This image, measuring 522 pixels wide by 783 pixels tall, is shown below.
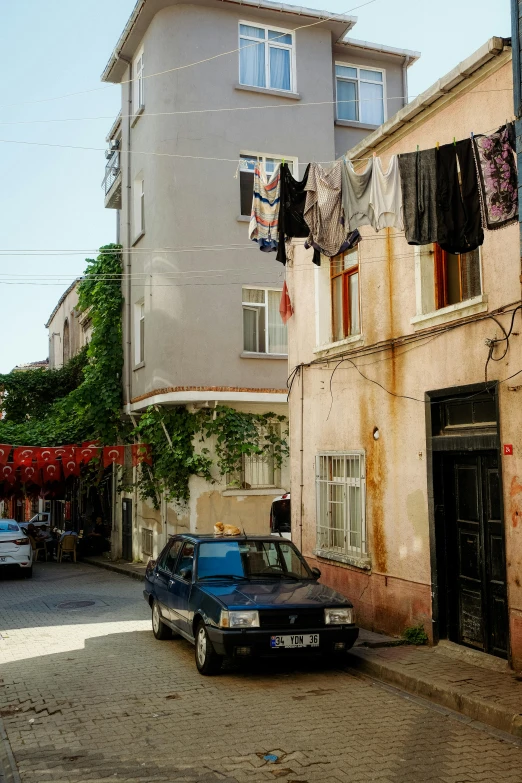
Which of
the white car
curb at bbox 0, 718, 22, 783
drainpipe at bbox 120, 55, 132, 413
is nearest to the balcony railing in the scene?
drainpipe at bbox 120, 55, 132, 413

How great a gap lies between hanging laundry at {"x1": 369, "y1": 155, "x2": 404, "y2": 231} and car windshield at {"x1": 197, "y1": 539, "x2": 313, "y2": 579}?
14.4 feet

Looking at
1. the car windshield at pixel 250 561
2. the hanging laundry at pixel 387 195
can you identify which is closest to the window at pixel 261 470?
the car windshield at pixel 250 561

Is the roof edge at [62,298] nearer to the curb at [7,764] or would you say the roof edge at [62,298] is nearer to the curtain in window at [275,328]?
the curtain in window at [275,328]

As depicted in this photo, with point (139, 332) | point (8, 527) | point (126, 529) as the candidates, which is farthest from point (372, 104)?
point (8, 527)

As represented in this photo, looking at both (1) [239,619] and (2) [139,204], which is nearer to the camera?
(1) [239,619]

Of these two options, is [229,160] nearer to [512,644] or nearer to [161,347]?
[161,347]

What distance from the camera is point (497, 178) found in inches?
310

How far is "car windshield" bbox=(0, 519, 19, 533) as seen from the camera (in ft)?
72.5

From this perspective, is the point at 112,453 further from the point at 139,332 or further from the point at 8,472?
the point at 139,332

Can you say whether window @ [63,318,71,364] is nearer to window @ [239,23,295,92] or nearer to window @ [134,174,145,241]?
window @ [134,174,145,241]

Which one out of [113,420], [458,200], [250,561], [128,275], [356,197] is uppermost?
[128,275]

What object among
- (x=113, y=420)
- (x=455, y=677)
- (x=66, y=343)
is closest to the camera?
(x=455, y=677)

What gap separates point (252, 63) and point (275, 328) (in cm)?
680

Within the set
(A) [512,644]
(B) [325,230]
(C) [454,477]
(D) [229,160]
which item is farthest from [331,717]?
(D) [229,160]
